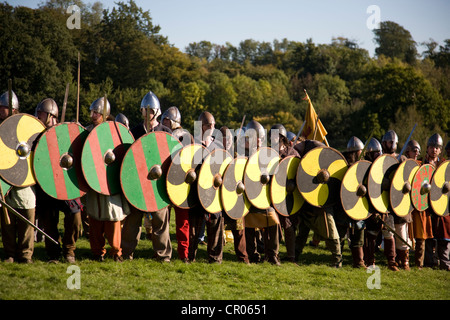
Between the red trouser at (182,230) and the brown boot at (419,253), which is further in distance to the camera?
the brown boot at (419,253)

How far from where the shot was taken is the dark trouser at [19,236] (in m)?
5.32

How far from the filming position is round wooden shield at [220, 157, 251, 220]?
5949 millimetres

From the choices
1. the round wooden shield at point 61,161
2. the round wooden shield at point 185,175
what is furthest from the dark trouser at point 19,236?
the round wooden shield at point 185,175

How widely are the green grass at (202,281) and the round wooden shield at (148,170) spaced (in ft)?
2.45

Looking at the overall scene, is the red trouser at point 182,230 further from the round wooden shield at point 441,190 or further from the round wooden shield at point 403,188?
the round wooden shield at point 441,190

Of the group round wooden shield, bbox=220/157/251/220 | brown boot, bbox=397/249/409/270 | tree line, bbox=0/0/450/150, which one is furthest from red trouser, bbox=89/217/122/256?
tree line, bbox=0/0/450/150

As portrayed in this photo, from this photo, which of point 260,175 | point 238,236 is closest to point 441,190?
point 260,175

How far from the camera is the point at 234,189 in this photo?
6.05 metres

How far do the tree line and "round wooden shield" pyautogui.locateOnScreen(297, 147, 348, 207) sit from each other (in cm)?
1992

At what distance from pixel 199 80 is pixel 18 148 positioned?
3496 centimetres

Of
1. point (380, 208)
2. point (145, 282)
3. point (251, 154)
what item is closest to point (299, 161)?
point (251, 154)

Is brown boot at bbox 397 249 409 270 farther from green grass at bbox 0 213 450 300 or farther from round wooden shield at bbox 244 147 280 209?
round wooden shield at bbox 244 147 280 209

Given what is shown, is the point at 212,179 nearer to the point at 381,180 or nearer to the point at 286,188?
the point at 286,188
